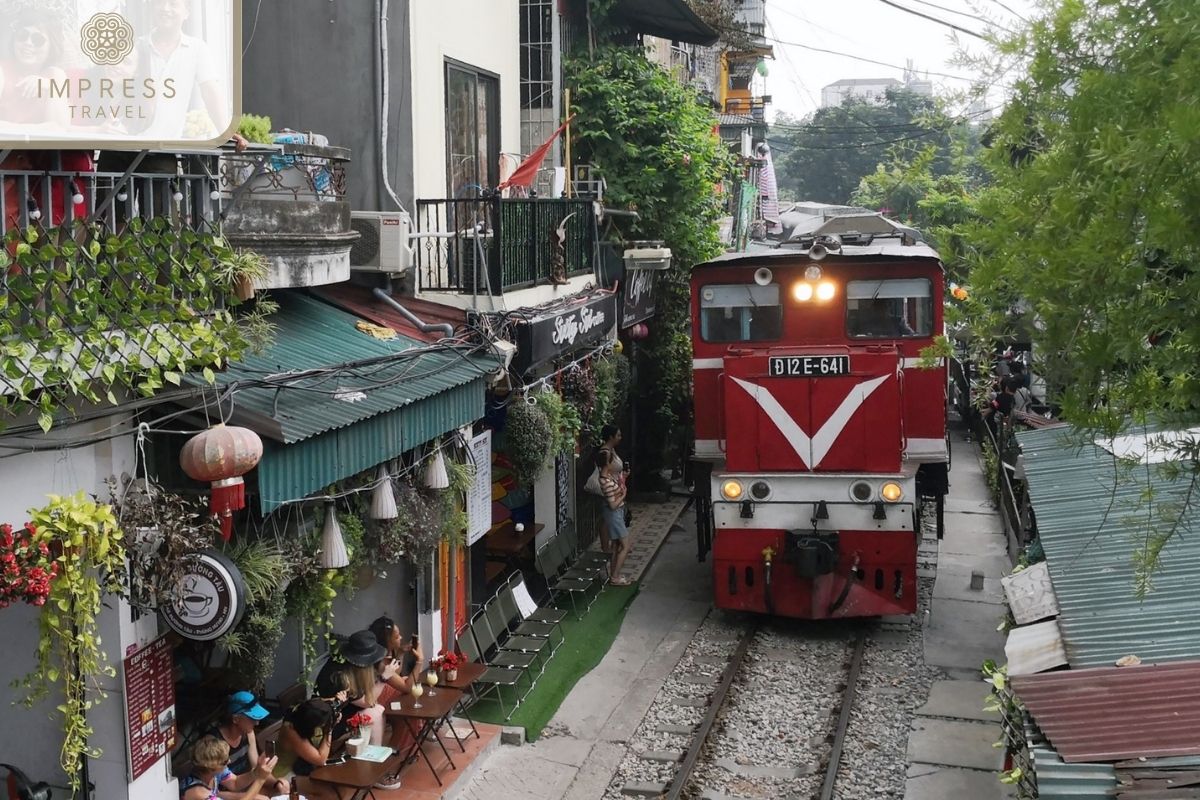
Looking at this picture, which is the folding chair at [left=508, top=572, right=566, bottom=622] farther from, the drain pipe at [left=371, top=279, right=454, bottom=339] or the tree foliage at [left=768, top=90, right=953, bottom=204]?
the tree foliage at [left=768, top=90, right=953, bottom=204]

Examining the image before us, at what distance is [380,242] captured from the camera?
10.5m

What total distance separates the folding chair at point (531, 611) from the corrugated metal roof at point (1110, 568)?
4.79 m

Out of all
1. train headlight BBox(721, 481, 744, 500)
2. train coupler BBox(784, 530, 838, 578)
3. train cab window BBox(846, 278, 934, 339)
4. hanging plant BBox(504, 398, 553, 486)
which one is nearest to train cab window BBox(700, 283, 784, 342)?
train cab window BBox(846, 278, 934, 339)

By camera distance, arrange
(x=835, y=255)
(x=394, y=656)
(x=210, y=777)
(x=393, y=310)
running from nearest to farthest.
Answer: (x=210, y=777) < (x=394, y=656) < (x=393, y=310) < (x=835, y=255)

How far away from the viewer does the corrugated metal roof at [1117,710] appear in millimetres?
5848

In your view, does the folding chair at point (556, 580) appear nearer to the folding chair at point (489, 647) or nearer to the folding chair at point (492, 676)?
the folding chair at point (489, 647)

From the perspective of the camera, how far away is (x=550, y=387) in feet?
41.7

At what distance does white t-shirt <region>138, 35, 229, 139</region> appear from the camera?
18.8 ft

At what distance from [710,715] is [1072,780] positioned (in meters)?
5.49

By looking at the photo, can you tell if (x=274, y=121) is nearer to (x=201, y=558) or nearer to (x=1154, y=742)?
(x=201, y=558)

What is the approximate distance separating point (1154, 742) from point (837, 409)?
6754 millimetres

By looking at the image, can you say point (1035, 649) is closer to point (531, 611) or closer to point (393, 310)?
point (531, 611)

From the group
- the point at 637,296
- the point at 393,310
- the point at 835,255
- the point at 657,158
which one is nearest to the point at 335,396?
the point at 393,310

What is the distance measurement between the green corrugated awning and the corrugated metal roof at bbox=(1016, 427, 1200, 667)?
13.7ft
